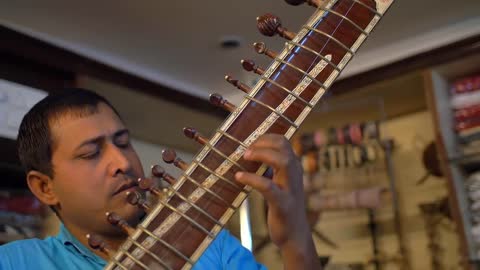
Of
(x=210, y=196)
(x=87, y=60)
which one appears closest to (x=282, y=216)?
(x=210, y=196)

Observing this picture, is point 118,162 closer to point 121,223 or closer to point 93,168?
point 93,168

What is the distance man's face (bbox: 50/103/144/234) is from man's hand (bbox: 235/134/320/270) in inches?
9.4

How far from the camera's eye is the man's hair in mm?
871

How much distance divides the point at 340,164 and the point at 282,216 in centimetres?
199

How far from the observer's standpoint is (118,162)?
780 mm

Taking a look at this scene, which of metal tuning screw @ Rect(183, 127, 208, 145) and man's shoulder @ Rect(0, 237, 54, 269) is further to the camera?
man's shoulder @ Rect(0, 237, 54, 269)

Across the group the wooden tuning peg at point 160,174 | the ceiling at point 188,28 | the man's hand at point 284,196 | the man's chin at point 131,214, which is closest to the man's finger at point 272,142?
the man's hand at point 284,196

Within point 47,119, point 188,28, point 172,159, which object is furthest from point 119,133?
point 188,28

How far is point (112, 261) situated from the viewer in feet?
1.92

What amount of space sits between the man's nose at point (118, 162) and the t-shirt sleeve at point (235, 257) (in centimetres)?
24

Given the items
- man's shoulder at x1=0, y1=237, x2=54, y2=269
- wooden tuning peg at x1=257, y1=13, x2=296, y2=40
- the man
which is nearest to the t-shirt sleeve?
the man

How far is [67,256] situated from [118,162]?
23cm

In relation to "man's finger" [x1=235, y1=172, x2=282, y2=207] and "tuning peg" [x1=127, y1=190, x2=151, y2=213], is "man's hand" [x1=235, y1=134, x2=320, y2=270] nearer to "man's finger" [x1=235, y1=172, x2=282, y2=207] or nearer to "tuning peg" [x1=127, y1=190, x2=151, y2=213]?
"man's finger" [x1=235, y1=172, x2=282, y2=207]

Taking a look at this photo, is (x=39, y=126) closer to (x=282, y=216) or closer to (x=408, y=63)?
(x=282, y=216)
